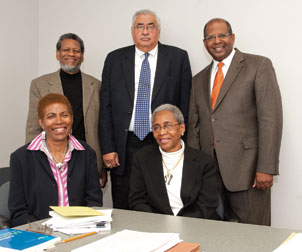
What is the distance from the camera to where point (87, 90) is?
340 centimetres

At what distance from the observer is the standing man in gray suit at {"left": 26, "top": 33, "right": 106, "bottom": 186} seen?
11.0ft

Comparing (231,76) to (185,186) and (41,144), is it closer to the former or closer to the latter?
(185,186)

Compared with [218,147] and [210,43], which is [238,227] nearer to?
[218,147]

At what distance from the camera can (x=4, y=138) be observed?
14.1 feet

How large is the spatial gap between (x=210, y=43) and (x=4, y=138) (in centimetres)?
249

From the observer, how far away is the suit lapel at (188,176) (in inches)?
99.0

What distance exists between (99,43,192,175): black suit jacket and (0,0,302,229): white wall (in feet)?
1.93

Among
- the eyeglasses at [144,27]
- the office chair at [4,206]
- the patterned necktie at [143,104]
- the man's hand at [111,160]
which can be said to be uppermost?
the eyeglasses at [144,27]

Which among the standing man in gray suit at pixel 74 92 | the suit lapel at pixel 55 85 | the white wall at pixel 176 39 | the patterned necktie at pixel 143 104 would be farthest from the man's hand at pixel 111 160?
the white wall at pixel 176 39

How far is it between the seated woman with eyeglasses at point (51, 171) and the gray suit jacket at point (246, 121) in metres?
0.99

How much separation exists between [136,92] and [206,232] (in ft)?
5.70

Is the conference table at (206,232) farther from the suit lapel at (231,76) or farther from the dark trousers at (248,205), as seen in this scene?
the suit lapel at (231,76)

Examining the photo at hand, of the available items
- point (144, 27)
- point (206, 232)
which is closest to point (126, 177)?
point (144, 27)

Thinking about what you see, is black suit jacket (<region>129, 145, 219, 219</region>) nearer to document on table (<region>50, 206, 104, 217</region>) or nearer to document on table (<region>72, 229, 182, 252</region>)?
document on table (<region>50, 206, 104, 217</region>)
